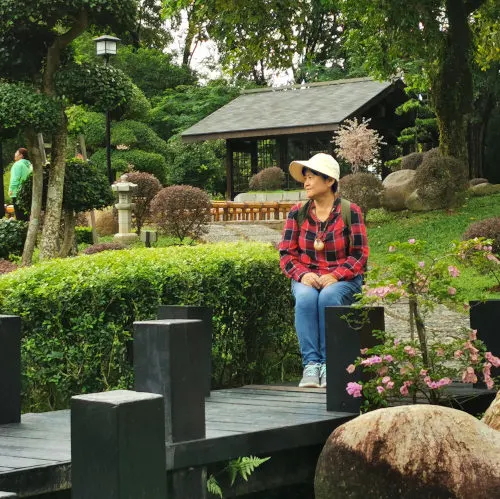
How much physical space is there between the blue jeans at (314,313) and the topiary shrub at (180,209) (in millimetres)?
15075

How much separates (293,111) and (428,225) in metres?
14.5

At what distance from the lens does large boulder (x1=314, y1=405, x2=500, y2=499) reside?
5.28 m

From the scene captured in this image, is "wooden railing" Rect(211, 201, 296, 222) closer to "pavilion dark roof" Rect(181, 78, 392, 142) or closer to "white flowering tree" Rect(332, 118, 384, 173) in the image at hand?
"white flowering tree" Rect(332, 118, 384, 173)

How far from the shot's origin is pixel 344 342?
6.14 meters

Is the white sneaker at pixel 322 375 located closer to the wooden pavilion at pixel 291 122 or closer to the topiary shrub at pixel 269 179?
the wooden pavilion at pixel 291 122

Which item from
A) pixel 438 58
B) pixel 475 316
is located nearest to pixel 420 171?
pixel 438 58

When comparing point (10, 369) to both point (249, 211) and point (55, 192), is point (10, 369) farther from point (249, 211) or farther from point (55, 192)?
point (249, 211)

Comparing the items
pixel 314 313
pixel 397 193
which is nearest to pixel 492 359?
pixel 314 313

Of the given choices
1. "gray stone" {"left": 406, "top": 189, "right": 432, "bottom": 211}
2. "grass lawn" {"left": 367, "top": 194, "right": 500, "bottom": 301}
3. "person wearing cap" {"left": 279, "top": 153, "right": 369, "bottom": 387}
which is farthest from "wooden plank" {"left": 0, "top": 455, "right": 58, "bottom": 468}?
"gray stone" {"left": 406, "top": 189, "right": 432, "bottom": 211}

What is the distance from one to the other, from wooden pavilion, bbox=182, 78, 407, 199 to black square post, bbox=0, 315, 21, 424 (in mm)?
27933

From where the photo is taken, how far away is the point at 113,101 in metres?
15.0

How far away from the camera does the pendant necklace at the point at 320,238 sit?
288 inches

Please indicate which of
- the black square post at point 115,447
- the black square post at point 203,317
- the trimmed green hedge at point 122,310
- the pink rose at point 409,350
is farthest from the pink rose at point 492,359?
the black square post at point 115,447

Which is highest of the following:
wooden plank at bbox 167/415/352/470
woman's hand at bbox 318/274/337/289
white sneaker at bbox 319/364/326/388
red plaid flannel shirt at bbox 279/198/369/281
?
red plaid flannel shirt at bbox 279/198/369/281
